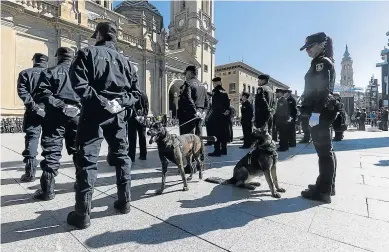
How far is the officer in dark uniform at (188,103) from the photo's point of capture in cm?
500

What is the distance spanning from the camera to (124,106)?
2.66 meters

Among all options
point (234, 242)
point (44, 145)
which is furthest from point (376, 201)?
point (44, 145)

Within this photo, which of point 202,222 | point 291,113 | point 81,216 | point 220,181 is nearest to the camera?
point 81,216

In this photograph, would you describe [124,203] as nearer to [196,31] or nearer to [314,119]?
[314,119]

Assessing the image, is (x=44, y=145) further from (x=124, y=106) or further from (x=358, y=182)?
(x=358, y=182)

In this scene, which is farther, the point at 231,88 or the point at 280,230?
the point at 231,88

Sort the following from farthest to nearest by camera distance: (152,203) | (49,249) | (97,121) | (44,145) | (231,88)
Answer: (231,88) < (44,145) < (152,203) < (97,121) < (49,249)

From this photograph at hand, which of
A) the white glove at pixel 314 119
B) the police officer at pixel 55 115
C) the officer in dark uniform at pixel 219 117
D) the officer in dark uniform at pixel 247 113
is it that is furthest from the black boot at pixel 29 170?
the officer in dark uniform at pixel 247 113

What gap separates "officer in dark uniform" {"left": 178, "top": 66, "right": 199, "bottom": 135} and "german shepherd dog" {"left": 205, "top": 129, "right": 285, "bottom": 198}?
1699 millimetres

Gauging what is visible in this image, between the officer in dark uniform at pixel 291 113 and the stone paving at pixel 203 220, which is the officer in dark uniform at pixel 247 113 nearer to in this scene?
the officer in dark uniform at pixel 291 113

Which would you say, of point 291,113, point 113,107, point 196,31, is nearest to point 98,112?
point 113,107

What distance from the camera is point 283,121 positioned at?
8148mm

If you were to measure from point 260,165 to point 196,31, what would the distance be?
140 ft

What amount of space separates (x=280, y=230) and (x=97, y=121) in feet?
7.26
